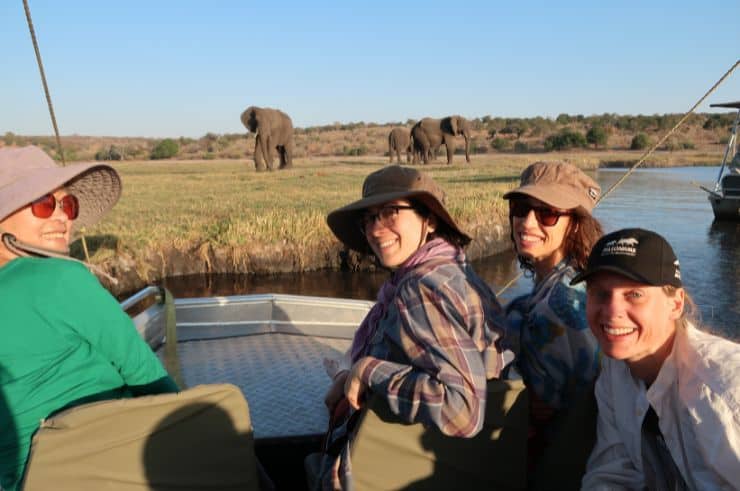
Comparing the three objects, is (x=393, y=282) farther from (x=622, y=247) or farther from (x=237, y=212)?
(x=237, y=212)

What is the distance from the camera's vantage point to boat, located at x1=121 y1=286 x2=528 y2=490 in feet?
5.65

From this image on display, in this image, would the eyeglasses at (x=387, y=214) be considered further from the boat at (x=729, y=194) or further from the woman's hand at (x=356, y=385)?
the boat at (x=729, y=194)

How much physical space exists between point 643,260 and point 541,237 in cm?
72

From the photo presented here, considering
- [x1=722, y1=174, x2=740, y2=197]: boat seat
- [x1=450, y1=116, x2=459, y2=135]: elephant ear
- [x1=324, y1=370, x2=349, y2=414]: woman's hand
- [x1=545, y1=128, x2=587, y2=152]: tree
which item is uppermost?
[x1=324, y1=370, x2=349, y2=414]: woman's hand

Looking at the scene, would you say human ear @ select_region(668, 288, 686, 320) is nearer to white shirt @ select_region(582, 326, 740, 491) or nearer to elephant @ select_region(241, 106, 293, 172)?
white shirt @ select_region(582, 326, 740, 491)

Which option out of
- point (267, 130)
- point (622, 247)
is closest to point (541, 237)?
point (622, 247)

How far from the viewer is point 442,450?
5.74 feet

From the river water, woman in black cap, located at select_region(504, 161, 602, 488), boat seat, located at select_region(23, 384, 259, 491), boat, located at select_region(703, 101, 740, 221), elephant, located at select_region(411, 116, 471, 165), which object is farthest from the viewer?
elephant, located at select_region(411, 116, 471, 165)

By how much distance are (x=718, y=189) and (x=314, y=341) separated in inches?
604

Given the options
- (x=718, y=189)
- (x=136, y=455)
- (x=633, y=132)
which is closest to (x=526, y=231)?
(x=136, y=455)

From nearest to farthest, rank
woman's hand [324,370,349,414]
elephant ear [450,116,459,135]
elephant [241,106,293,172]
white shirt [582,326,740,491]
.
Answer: white shirt [582,326,740,491] < woman's hand [324,370,349,414] < elephant [241,106,293,172] < elephant ear [450,116,459,135]

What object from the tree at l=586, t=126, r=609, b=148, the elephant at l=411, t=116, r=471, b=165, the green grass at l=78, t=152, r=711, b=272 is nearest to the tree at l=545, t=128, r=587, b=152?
the tree at l=586, t=126, r=609, b=148

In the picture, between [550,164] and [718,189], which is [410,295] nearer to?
[550,164]

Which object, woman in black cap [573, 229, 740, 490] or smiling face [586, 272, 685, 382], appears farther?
smiling face [586, 272, 685, 382]
